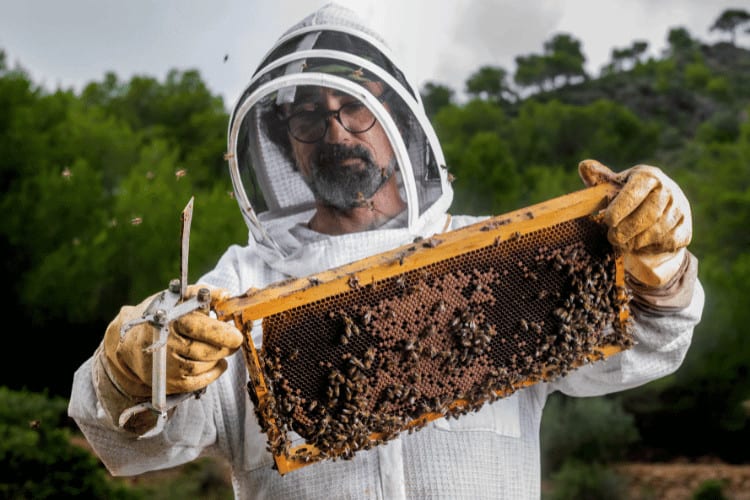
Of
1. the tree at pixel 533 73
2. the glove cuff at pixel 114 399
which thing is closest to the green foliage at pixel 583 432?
the glove cuff at pixel 114 399

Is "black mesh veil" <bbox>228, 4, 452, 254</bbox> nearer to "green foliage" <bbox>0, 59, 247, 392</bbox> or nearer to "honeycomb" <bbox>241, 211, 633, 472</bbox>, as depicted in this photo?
"honeycomb" <bbox>241, 211, 633, 472</bbox>

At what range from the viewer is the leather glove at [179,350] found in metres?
2.54

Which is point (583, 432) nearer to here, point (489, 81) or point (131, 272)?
point (131, 272)

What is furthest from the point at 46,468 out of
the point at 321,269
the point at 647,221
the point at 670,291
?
the point at 647,221

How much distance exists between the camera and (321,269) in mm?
3391

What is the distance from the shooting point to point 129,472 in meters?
3.20

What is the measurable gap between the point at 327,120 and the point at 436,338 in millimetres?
1196

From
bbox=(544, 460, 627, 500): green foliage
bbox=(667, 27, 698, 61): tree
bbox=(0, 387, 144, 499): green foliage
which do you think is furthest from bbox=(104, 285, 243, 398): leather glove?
bbox=(667, 27, 698, 61): tree

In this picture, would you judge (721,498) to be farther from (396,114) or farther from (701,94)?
(701,94)

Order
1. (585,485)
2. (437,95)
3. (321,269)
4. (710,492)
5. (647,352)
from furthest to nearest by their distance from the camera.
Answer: (437,95), (585,485), (710,492), (321,269), (647,352)

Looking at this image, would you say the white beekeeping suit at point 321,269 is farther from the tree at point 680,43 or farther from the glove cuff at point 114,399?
the tree at point 680,43

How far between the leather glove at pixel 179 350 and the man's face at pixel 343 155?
985 mm

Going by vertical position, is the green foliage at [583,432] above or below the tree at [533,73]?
below

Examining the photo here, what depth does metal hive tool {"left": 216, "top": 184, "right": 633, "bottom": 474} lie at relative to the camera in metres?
2.71
